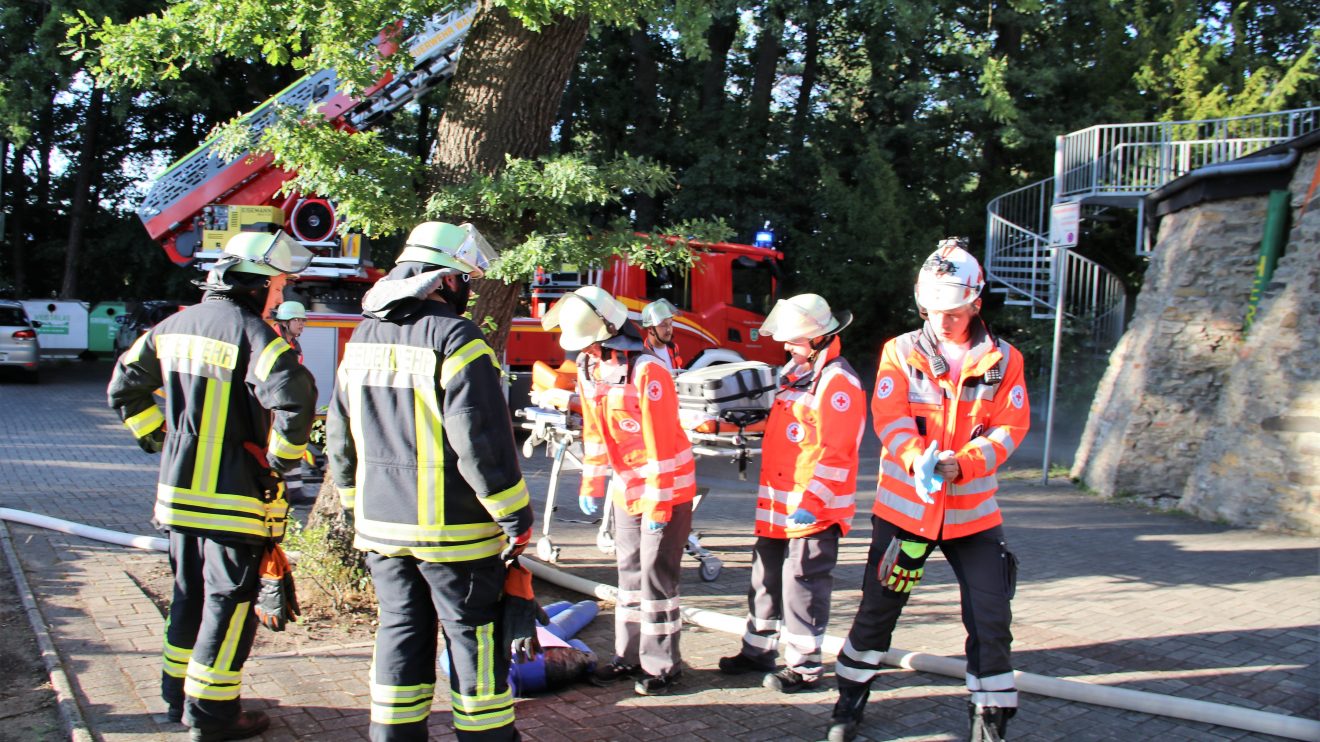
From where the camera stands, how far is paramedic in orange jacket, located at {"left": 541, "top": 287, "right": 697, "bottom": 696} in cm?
463

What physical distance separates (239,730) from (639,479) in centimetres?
199

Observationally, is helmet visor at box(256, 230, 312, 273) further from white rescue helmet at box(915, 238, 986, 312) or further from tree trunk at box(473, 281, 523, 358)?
white rescue helmet at box(915, 238, 986, 312)

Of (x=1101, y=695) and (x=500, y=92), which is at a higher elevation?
(x=500, y=92)

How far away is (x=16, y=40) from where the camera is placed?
69.1ft

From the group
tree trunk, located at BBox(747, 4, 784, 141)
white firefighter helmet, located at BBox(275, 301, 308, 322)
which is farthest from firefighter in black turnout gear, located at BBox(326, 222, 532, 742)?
tree trunk, located at BBox(747, 4, 784, 141)

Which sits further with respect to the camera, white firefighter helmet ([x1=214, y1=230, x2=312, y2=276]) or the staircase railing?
the staircase railing

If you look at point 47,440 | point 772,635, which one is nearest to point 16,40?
point 47,440

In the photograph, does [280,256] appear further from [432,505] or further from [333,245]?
[333,245]

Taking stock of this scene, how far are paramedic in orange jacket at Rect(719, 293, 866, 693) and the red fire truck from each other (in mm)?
7452

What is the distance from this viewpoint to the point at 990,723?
155 inches

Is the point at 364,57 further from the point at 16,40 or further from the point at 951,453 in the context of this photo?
the point at 16,40

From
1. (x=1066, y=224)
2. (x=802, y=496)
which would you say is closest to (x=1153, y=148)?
(x=1066, y=224)

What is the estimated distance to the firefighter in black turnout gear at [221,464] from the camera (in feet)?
13.0

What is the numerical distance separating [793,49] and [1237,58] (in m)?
8.59
